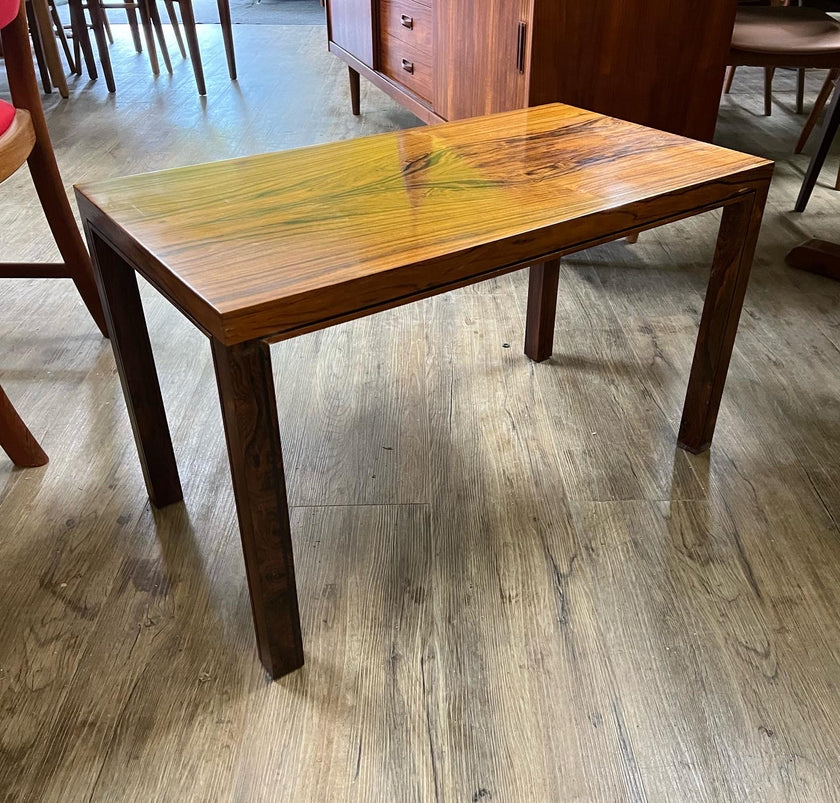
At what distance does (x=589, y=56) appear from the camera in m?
1.60

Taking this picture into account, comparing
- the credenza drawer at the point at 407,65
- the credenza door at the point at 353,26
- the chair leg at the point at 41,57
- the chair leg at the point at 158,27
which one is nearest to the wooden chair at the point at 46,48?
the chair leg at the point at 41,57

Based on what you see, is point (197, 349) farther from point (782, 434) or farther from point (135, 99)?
point (135, 99)

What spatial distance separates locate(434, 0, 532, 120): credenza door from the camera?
1591 mm

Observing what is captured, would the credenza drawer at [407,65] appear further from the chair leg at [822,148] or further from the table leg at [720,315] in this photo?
the table leg at [720,315]

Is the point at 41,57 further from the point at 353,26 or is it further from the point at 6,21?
the point at 6,21

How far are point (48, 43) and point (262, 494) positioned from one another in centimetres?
348

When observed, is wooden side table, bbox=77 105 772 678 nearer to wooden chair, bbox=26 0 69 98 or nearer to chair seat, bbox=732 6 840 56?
chair seat, bbox=732 6 840 56

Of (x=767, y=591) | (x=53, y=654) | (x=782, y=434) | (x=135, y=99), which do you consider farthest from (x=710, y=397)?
(x=135, y=99)

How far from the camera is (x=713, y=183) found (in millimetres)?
952

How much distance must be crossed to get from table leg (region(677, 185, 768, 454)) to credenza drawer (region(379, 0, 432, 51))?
136 cm

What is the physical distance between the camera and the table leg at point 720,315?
104 centimetres

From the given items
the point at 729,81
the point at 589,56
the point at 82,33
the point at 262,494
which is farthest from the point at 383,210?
the point at 82,33

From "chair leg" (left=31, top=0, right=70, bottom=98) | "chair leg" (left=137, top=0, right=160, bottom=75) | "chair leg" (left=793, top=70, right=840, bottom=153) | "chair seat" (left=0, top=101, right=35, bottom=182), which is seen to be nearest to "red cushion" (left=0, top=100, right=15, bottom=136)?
"chair seat" (left=0, top=101, right=35, bottom=182)

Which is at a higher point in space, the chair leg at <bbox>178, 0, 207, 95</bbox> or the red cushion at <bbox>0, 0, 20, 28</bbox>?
the red cushion at <bbox>0, 0, 20, 28</bbox>
